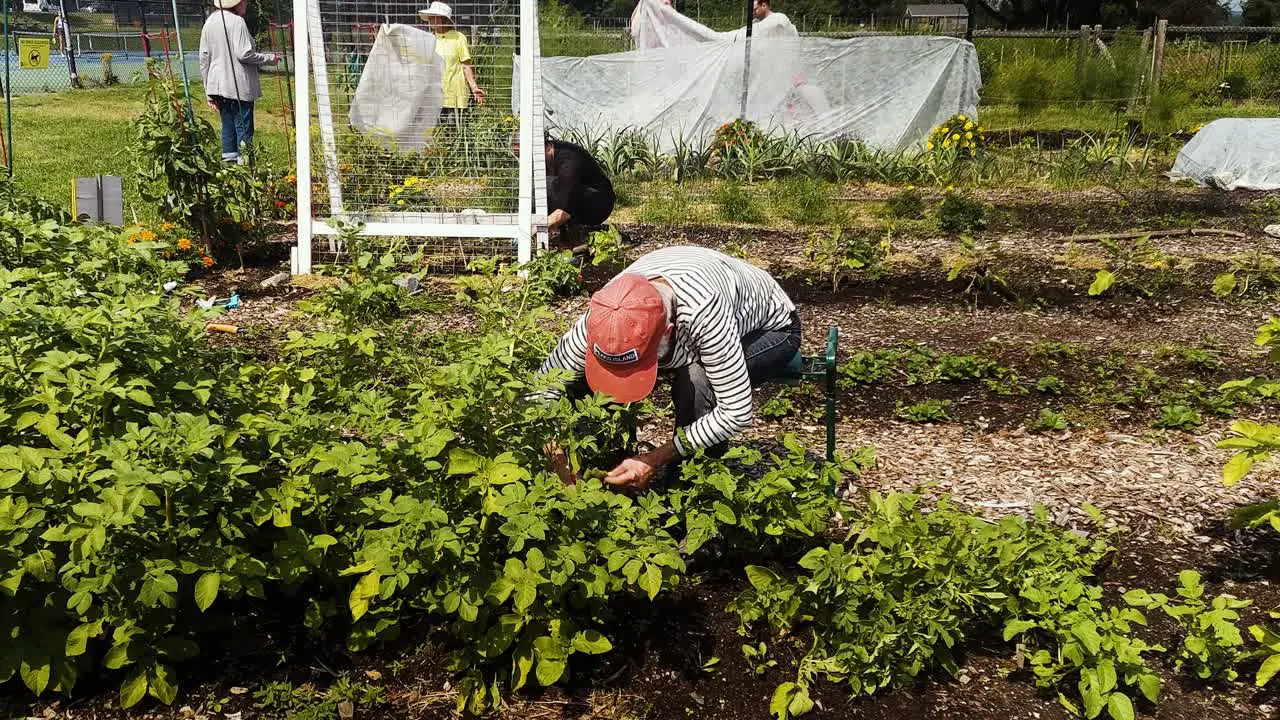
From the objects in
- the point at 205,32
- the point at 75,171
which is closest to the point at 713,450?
the point at 205,32

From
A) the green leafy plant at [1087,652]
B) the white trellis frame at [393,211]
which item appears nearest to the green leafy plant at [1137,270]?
the white trellis frame at [393,211]

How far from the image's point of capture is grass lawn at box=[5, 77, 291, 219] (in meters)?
9.26

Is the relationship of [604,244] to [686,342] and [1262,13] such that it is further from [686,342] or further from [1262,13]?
[1262,13]

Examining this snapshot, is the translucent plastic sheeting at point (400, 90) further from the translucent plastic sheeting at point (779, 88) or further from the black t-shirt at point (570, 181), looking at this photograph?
the translucent plastic sheeting at point (779, 88)

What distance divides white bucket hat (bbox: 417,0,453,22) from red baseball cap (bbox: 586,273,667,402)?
3993mm

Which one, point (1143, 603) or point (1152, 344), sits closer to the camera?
point (1143, 603)

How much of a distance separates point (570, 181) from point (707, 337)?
4071 mm

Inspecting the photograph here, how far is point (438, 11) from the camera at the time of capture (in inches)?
244

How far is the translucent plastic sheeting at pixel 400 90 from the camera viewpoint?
6355 millimetres

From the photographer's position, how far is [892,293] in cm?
620

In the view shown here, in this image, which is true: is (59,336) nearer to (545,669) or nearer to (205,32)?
(545,669)

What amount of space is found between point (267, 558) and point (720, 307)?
1.31 meters

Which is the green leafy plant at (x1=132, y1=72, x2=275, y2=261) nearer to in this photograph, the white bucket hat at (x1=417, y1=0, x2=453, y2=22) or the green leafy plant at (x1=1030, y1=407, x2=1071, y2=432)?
the white bucket hat at (x1=417, y1=0, x2=453, y2=22)

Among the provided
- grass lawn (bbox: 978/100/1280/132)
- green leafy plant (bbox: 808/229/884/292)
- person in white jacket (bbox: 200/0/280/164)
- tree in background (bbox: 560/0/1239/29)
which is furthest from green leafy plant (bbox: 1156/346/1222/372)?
tree in background (bbox: 560/0/1239/29)
